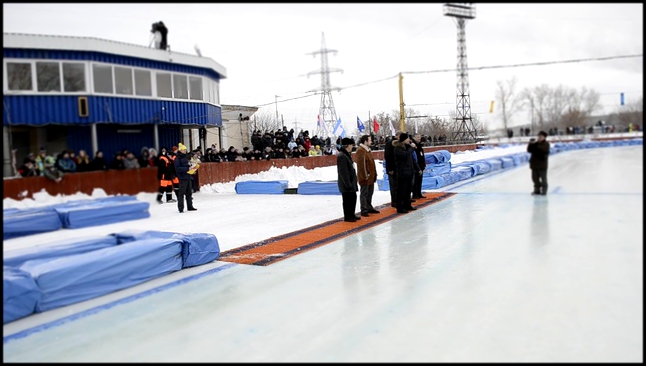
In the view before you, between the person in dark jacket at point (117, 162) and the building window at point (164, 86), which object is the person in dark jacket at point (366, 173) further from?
the person in dark jacket at point (117, 162)

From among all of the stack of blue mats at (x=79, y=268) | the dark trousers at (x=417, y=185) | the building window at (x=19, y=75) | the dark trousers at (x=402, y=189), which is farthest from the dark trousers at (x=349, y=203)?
the building window at (x=19, y=75)

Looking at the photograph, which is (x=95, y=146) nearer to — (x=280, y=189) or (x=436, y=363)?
(x=436, y=363)

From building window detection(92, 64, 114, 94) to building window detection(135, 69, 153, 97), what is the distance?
5.3 inches

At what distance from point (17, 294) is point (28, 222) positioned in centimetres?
174

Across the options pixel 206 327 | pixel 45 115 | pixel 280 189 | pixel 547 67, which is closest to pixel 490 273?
pixel 547 67

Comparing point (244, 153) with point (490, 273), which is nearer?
point (490, 273)

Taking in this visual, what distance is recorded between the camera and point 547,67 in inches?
155

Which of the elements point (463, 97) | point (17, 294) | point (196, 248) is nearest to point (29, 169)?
point (17, 294)

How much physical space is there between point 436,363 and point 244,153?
96.5 inches

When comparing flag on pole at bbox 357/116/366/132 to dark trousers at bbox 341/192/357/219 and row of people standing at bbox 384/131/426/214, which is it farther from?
dark trousers at bbox 341/192/357/219

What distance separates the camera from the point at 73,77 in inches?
92.4

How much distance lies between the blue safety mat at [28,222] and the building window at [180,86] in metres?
0.86

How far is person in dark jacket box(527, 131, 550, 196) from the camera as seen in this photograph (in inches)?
152

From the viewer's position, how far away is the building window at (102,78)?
2.39m
